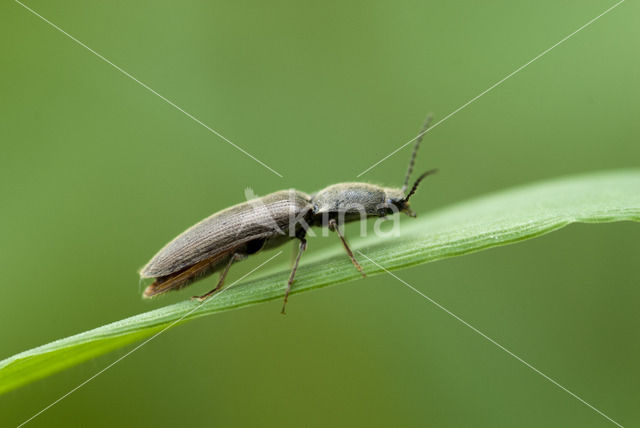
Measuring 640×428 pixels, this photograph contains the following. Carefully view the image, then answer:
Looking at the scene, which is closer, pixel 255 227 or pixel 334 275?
pixel 334 275

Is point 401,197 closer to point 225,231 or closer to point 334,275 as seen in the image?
point 225,231

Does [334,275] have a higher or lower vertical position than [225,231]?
lower

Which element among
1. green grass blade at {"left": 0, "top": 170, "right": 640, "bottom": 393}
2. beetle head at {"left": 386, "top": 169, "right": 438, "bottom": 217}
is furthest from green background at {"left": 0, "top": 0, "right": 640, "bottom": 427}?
green grass blade at {"left": 0, "top": 170, "right": 640, "bottom": 393}

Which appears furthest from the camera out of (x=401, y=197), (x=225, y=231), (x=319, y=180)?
(x=319, y=180)

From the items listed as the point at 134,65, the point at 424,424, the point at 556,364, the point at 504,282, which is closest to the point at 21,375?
the point at 424,424

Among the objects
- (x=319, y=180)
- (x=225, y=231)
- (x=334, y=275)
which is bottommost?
(x=334, y=275)

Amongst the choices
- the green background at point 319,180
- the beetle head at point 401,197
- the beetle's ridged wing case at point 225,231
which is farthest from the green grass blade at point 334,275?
the green background at point 319,180

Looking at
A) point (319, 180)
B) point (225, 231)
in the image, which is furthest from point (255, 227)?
point (319, 180)

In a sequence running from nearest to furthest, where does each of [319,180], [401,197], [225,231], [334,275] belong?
[334,275]
[225,231]
[401,197]
[319,180]
